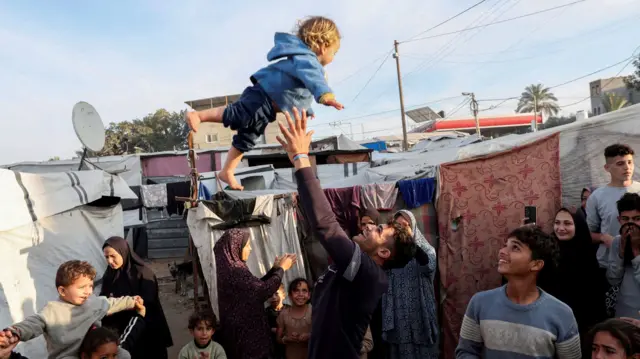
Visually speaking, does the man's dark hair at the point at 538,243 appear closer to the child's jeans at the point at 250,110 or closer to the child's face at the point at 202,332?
the child's jeans at the point at 250,110

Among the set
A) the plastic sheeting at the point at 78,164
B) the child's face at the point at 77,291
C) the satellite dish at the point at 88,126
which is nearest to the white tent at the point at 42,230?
the satellite dish at the point at 88,126

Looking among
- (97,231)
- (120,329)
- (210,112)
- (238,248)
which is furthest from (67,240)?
(210,112)

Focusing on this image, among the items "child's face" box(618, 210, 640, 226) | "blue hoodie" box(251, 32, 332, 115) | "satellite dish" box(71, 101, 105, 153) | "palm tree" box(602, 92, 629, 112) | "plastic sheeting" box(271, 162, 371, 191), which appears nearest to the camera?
"blue hoodie" box(251, 32, 332, 115)

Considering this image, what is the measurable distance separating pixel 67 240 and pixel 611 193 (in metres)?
4.99

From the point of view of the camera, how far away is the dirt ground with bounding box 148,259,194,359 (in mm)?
5200

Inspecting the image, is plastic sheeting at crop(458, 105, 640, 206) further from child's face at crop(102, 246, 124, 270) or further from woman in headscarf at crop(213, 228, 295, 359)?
child's face at crop(102, 246, 124, 270)

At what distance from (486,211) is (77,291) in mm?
3482

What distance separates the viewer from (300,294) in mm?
3389

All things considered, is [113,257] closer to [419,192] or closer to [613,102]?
[419,192]

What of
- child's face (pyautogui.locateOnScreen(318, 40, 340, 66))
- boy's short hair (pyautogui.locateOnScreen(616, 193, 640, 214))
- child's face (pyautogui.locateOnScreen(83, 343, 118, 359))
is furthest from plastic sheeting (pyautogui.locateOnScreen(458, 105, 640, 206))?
child's face (pyautogui.locateOnScreen(83, 343, 118, 359))

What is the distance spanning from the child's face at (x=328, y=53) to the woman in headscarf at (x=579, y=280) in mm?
2100

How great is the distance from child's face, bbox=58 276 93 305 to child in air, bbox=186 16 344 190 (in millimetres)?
1207

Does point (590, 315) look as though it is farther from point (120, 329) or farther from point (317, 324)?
point (120, 329)

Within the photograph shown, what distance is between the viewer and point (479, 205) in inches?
159
